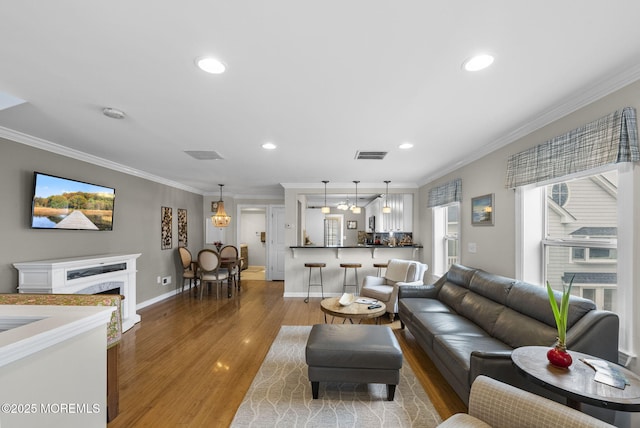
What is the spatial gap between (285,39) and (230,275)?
5.36 metres

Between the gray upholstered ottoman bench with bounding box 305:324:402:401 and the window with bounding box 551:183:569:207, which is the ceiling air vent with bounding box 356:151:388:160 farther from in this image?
the gray upholstered ottoman bench with bounding box 305:324:402:401

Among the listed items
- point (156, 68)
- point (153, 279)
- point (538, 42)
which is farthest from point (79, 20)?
point (153, 279)

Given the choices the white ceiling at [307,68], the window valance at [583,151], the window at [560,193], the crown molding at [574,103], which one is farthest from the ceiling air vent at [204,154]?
the window at [560,193]

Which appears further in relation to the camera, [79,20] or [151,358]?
[151,358]

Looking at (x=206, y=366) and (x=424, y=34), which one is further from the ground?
(x=424, y=34)

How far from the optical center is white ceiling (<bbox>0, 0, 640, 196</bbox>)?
1.30m

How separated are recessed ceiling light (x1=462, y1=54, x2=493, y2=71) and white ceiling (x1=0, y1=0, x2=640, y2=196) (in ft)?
0.16

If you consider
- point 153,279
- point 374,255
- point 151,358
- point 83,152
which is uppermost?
point 83,152

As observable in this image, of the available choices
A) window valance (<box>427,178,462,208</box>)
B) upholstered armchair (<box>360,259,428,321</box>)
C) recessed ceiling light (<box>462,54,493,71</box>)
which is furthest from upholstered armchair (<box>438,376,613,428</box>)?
window valance (<box>427,178,462,208</box>)

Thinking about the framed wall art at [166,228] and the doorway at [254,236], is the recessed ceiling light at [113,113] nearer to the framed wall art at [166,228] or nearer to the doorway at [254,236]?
the framed wall art at [166,228]

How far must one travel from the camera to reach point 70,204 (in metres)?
3.53

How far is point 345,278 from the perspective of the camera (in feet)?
19.3

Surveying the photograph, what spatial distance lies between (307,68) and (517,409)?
2.13 meters

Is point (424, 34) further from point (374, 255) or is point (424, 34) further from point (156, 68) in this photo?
point (374, 255)
